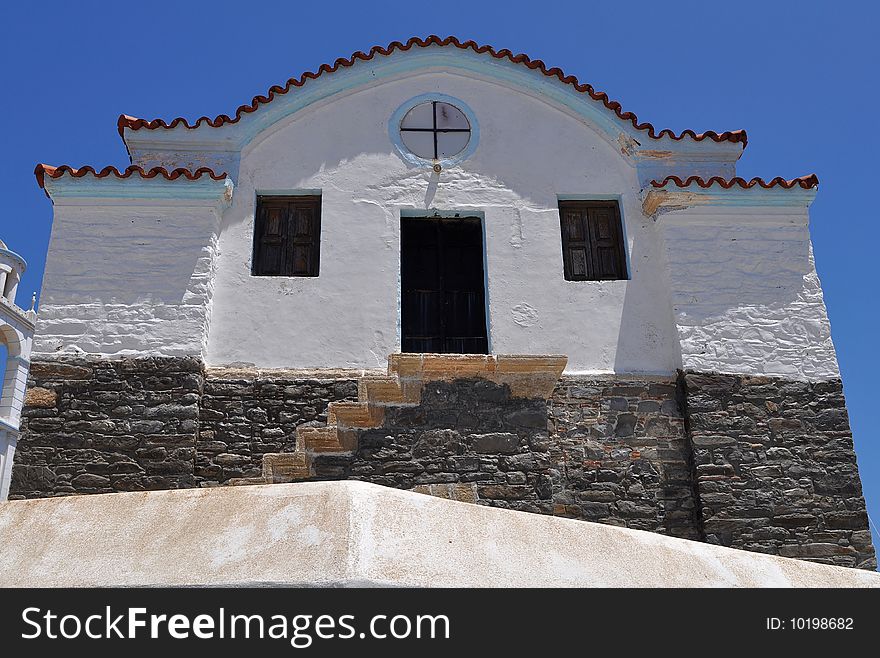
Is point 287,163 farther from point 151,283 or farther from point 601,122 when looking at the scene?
point 601,122

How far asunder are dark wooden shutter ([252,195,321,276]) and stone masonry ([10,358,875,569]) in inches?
47.3

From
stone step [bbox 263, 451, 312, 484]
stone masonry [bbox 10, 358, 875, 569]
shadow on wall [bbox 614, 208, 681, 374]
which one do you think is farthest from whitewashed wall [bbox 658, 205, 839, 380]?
stone step [bbox 263, 451, 312, 484]

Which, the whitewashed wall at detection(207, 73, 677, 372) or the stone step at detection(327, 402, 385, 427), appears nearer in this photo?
the stone step at detection(327, 402, 385, 427)

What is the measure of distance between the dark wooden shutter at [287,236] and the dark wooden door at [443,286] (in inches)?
36.3

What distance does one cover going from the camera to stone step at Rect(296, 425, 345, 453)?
7590 mm

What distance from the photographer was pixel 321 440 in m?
7.60

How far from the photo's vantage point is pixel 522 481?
7480 mm

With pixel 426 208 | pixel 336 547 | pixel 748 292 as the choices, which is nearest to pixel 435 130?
pixel 426 208

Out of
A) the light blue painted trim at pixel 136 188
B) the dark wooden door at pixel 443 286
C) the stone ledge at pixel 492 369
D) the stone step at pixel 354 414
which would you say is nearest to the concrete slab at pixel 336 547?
the stone step at pixel 354 414

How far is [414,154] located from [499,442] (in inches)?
135

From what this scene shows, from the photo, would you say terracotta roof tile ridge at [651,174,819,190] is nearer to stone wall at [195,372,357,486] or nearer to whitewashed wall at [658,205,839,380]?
Answer: whitewashed wall at [658,205,839,380]

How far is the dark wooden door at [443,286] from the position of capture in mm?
8805

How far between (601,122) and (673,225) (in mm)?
1462
